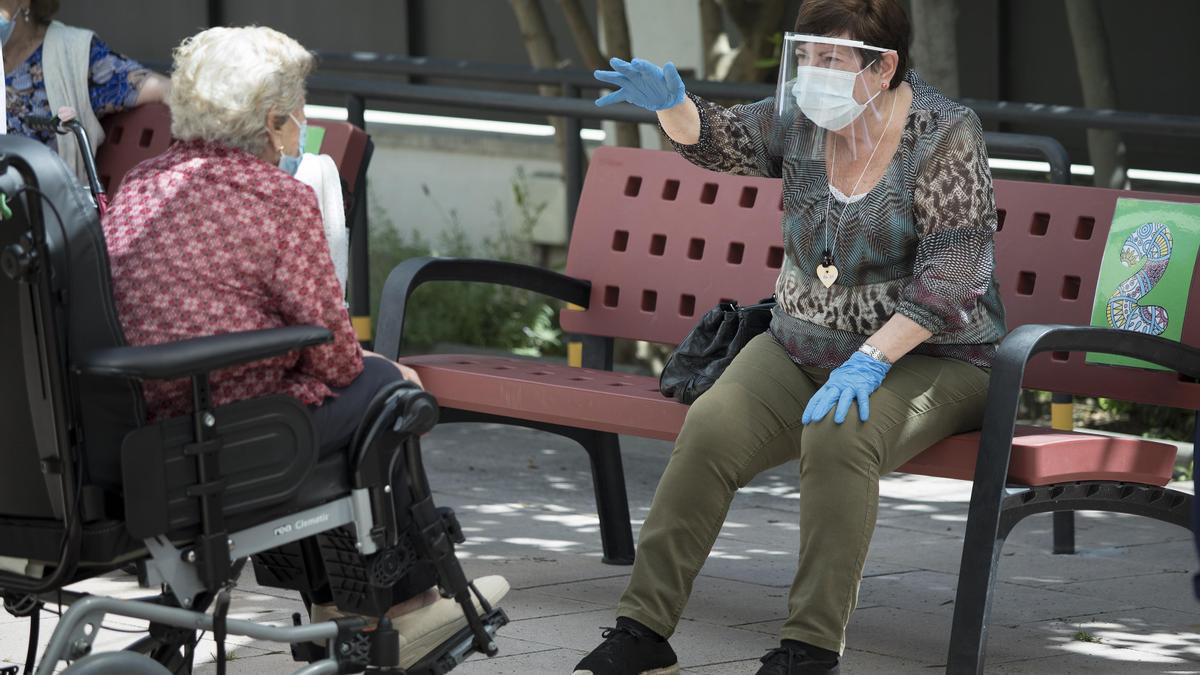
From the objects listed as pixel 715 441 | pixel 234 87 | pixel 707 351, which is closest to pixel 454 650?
pixel 715 441

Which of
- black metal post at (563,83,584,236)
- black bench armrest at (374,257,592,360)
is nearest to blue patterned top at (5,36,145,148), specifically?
black bench armrest at (374,257,592,360)

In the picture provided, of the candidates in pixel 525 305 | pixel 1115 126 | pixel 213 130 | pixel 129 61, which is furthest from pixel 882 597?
pixel 525 305

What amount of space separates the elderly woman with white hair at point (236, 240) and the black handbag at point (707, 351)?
37.3 inches

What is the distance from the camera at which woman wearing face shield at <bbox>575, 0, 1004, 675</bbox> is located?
4090 millimetres

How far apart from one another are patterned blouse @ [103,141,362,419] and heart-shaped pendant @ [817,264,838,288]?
3.92 feet

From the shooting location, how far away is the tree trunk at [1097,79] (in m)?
7.30

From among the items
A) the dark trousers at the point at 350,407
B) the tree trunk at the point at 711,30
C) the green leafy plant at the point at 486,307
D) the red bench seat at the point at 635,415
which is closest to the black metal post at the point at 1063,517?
the red bench seat at the point at 635,415

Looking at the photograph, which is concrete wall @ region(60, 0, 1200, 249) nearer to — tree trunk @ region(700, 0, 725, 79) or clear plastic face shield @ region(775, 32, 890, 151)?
tree trunk @ region(700, 0, 725, 79)

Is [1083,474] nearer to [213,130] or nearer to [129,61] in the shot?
[213,130]

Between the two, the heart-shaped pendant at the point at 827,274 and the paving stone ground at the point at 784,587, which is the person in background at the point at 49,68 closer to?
the paving stone ground at the point at 784,587

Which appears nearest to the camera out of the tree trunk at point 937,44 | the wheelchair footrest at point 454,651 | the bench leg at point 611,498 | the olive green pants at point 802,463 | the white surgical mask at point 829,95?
the wheelchair footrest at point 454,651

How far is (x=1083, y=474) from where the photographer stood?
166 inches

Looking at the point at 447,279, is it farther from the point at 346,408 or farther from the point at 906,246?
the point at 346,408

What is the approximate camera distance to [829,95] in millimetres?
4406
